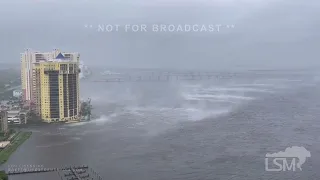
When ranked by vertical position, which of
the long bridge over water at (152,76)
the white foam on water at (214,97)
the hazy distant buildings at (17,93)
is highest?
the long bridge over water at (152,76)

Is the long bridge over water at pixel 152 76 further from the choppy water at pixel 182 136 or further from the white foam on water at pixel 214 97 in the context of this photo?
the white foam on water at pixel 214 97

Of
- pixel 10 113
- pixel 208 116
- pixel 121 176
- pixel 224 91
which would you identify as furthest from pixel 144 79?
pixel 121 176

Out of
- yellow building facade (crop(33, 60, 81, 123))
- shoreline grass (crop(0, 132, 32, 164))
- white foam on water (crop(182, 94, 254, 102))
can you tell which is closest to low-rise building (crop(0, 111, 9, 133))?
shoreline grass (crop(0, 132, 32, 164))

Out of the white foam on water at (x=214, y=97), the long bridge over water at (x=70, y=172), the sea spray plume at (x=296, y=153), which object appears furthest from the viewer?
the white foam on water at (x=214, y=97)

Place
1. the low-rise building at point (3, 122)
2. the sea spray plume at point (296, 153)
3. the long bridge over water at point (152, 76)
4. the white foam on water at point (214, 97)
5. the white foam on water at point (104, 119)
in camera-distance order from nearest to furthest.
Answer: the sea spray plume at point (296, 153) < the low-rise building at point (3, 122) < the white foam on water at point (104, 119) < the white foam on water at point (214, 97) < the long bridge over water at point (152, 76)

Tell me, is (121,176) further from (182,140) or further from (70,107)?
(70,107)

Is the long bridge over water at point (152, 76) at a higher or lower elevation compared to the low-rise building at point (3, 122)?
higher

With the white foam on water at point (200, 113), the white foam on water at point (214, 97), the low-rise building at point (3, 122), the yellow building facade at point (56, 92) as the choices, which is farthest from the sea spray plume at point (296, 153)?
the white foam on water at point (214, 97)

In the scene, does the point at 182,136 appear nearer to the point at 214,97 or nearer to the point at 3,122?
the point at 3,122
